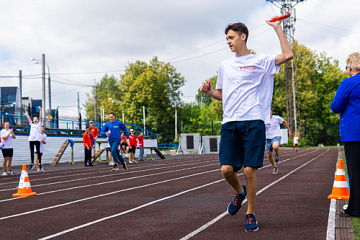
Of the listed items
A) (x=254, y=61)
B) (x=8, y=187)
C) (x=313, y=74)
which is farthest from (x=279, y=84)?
(x=254, y=61)

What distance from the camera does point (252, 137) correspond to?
4.58 metres

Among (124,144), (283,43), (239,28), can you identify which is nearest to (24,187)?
(239,28)

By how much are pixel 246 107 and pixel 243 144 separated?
15.7 inches

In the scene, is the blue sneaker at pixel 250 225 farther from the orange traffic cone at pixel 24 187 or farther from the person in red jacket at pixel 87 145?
the person in red jacket at pixel 87 145

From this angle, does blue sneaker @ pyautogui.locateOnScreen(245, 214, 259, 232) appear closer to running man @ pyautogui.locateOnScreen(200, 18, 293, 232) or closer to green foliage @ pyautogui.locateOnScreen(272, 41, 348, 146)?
running man @ pyautogui.locateOnScreen(200, 18, 293, 232)

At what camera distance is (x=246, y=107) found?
4664 mm

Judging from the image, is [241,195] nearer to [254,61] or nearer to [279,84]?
[254,61]

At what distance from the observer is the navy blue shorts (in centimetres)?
457

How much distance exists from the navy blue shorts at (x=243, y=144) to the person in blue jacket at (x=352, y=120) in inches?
42.3

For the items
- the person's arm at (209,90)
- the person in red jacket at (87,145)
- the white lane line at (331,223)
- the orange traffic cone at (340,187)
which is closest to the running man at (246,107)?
the person's arm at (209,90)

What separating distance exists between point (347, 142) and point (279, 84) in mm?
62820

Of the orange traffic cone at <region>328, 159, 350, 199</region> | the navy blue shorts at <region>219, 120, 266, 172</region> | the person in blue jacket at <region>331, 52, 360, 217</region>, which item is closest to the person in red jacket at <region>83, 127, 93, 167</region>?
the orange traffic cone at <region>328, 159, 350, 199</region>

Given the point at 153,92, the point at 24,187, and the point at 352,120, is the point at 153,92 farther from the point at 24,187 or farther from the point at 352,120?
the point at 352,120

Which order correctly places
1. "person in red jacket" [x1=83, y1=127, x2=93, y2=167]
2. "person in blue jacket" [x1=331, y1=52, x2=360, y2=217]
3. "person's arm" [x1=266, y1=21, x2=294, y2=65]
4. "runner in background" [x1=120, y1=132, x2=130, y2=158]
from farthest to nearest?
"runner in background" [x1=120, y1=132, x2=130, y2=158] < "person in red jacket" [x1=83, y1=127, x2=93, y2=167] < "person in blue jacket" [x1=331, y1=52, x2=360, y2=217] < "person's arm" [x1=266, y1=21, x2=294, y2=65]
